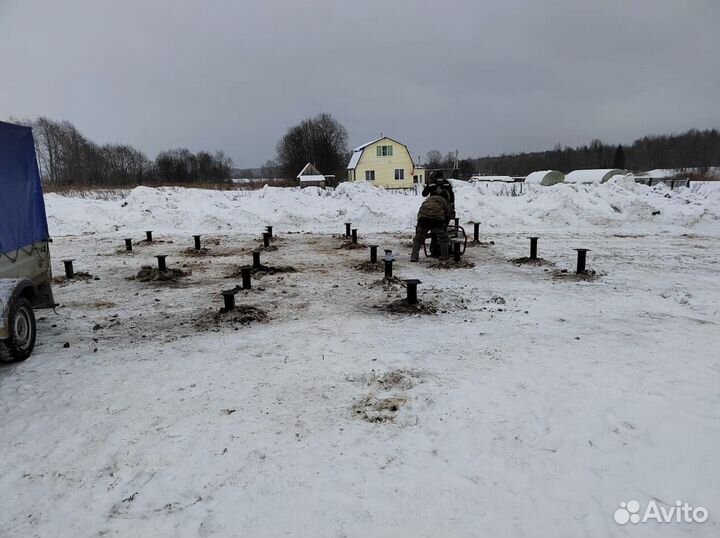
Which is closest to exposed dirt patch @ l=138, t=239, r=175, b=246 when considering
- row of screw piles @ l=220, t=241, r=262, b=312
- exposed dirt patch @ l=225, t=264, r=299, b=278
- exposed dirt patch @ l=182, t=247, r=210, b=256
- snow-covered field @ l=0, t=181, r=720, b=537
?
exposed dirt patch @ l=182, t=247, r=210, b=256

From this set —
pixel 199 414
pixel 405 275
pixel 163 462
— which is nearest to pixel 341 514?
pixel 163 462

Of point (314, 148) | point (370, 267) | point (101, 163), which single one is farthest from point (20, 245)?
point (101, 163)

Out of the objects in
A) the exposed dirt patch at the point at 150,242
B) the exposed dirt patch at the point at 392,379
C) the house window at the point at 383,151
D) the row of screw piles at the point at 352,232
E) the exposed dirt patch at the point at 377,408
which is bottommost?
the exposed dirt patch at the point at 377,408

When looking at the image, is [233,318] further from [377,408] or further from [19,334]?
[377,408]

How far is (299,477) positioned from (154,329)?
4.33 meters

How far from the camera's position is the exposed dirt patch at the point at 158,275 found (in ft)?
32.6

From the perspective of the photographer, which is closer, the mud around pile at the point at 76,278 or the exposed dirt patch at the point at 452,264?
the mud around pile at the point at 76,278

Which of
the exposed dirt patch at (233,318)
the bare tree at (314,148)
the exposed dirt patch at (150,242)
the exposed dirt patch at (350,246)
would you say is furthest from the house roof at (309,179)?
the exposed dirt patch at (233,318)

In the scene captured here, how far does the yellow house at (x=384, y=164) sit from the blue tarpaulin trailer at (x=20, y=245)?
47495mm

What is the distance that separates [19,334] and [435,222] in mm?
8830

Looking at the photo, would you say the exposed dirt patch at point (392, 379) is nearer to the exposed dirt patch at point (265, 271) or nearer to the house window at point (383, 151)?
the exposed dirt patch at point (265, 271)

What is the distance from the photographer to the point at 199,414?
4152 millimetres

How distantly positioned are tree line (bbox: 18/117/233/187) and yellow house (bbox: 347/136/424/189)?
81.1 feet

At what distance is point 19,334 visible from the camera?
5344 mm
